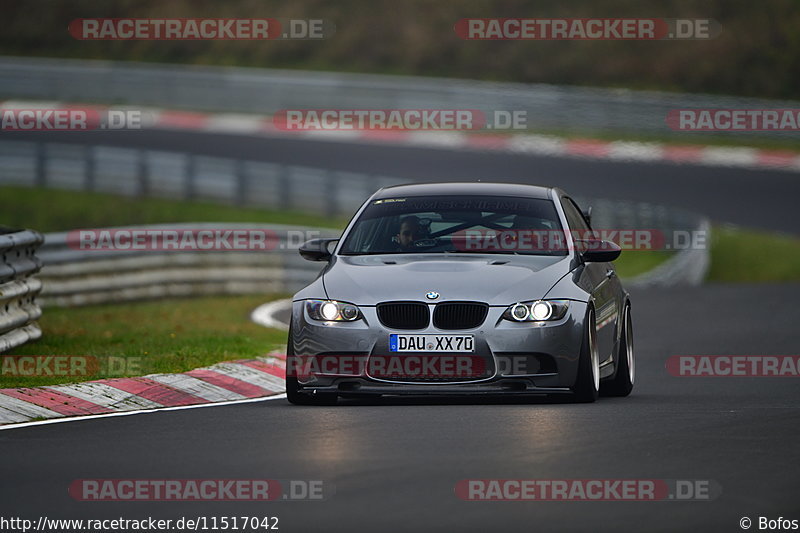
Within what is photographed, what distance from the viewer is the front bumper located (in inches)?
416

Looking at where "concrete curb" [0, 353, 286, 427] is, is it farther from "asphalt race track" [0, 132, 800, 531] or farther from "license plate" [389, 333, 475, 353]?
"license plate" [389, 333, 475, 353]

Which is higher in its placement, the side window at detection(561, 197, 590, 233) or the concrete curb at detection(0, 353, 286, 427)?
the side window at detection(561, 197, 590, 233)

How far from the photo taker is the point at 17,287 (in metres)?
13.7

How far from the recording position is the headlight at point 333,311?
10734 mm

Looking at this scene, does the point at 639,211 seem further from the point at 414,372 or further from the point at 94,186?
the point at 414,372

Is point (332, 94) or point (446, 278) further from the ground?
point (332, 94)

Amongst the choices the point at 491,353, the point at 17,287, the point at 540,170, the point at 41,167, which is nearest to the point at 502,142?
the point at 540,170

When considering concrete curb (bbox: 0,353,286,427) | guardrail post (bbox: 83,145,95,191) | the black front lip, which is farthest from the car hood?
guardrail post (bbox: 83,145,95,191)

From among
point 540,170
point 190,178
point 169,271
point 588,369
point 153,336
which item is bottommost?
point 153,336

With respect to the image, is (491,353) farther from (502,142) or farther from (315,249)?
(502,142)

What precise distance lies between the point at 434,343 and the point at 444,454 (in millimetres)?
2048

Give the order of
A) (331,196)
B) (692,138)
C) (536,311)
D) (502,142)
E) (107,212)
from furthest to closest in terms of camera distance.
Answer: (692,138) < (502,142) < (331,196) < (107,212) < (536,311)

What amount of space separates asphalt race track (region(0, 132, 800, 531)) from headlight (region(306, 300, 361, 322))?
579 millimetres

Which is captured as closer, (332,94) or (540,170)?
(540,170)
